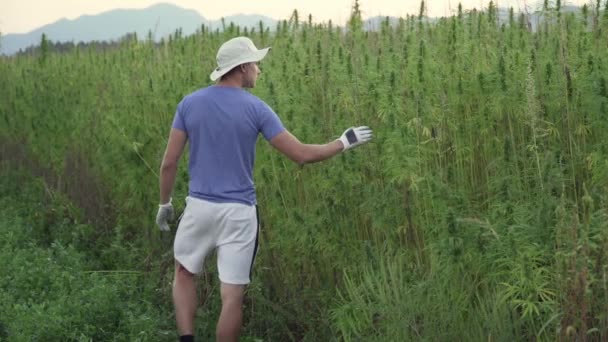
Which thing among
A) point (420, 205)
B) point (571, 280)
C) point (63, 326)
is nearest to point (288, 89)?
point (420, 205)

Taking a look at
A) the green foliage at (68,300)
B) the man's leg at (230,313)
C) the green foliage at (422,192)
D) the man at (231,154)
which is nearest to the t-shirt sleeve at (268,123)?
the man at (231,154)

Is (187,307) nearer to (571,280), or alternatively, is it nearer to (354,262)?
(354,262)

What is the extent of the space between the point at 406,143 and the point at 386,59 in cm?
149

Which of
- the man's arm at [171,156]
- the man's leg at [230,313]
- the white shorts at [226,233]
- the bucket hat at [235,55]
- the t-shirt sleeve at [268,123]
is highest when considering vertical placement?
the bucket hat at [235,55]

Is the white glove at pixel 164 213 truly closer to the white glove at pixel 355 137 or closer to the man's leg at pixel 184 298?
the man's leg at pixel 184 298

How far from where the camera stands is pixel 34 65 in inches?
634

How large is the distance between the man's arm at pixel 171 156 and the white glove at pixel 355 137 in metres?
1.05

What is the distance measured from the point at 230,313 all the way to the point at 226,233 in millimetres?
485

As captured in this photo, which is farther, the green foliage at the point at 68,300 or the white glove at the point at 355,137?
the green foliage at the point at 68,300

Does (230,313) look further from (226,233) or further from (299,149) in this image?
(299,149)

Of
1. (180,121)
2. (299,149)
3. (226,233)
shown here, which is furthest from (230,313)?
(180,121)

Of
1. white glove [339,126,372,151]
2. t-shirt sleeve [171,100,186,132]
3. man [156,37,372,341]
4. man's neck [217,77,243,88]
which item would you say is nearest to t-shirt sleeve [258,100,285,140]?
man [156,37,372,341]

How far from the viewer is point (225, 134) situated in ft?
18.6

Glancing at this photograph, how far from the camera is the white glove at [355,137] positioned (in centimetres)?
552
